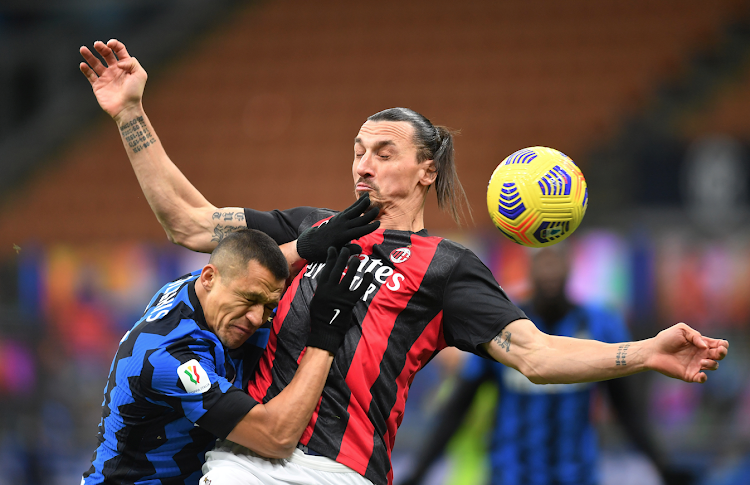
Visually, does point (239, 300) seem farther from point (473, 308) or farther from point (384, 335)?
point (473, 308)

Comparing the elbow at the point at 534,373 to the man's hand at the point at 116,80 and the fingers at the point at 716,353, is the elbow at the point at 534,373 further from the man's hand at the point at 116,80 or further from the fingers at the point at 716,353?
the man's hand at the point at 116,80

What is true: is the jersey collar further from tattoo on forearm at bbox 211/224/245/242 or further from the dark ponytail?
the dark ponytail

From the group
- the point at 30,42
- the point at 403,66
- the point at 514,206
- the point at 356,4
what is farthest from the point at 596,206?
the point at 30,42

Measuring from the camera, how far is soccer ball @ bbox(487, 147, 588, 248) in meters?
3.20

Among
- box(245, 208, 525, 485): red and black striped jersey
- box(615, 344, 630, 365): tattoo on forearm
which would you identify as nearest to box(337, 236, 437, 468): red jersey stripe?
box(245, 208, 525, 485): red and black striped jersey

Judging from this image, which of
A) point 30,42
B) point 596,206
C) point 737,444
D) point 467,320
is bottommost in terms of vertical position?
point 737,444

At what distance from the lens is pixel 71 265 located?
805cm

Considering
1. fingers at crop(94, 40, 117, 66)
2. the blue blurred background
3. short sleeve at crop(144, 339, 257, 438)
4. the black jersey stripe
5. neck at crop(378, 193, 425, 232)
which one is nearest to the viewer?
short sleeve at crop(144, 339, 257, 438)

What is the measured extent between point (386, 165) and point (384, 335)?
0.81 m

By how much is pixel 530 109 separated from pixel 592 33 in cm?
170

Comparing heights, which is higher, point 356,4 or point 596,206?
point 356,4

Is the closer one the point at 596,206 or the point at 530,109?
the point at 596,206

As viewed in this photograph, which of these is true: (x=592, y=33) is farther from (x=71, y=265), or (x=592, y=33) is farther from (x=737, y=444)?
(x=71, y=265)

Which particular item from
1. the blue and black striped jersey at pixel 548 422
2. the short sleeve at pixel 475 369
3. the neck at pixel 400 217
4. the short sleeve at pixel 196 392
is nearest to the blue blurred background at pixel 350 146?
the blue and black striped jersey at pixel 548 422
